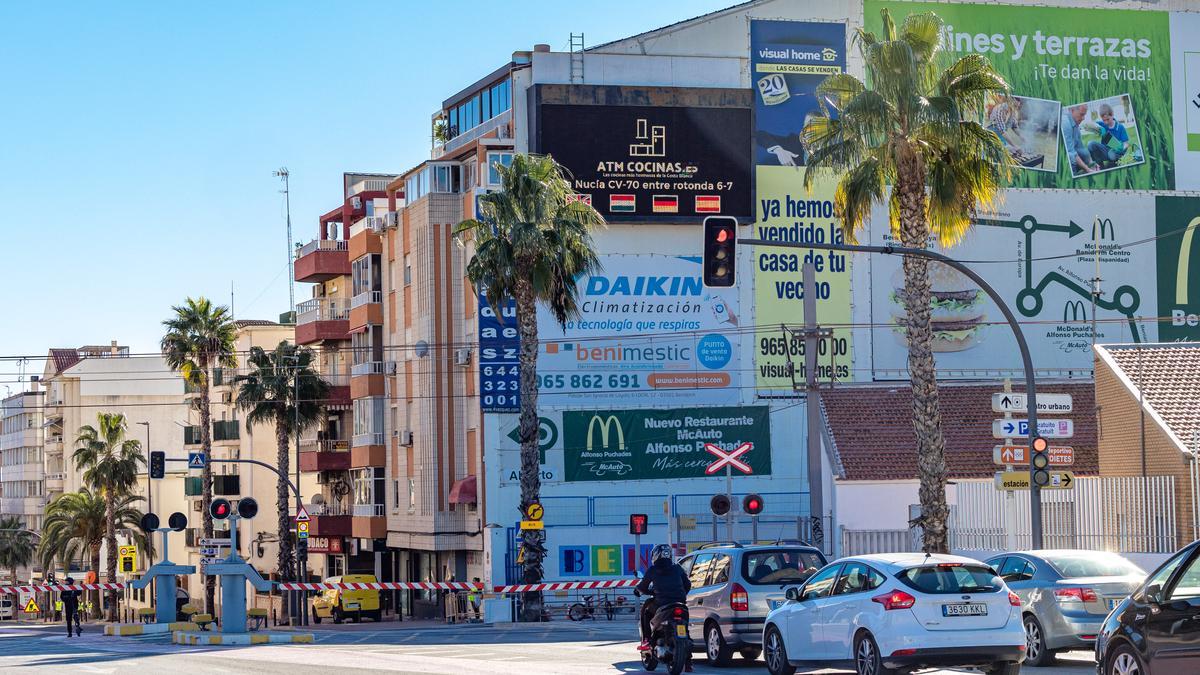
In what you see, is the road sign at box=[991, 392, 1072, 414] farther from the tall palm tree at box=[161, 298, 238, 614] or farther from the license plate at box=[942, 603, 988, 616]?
the tall palm tree at box=[161, 298, 238, 614]

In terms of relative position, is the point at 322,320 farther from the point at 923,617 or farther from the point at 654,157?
the point at 923,617

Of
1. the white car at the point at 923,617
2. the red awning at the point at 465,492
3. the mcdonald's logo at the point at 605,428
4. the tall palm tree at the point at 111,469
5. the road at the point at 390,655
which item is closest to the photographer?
the white car at the point at 923,617

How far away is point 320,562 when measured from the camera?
73.6m

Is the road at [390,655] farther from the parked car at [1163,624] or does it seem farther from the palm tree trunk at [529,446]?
the parked car at [1163,624]

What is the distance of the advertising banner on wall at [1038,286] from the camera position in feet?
184

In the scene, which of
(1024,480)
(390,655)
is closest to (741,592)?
(390,655)

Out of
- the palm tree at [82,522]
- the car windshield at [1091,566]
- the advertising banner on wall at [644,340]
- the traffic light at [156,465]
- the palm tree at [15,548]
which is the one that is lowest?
the palm tree at [15,548]

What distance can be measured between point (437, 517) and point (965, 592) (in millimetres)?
40774

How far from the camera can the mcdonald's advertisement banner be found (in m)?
53.3

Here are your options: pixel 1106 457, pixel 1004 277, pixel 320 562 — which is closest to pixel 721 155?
pixel 1004 277

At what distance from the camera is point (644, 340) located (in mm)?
53844

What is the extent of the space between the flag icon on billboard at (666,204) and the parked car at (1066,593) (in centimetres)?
3362

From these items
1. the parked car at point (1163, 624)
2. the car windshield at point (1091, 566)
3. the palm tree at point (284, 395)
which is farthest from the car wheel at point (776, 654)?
the palm tree at point (284, 395)

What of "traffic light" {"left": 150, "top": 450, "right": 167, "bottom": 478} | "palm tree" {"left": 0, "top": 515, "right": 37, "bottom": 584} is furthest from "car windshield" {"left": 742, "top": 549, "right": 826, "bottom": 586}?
"palm tree" {"left": 0, "top": 515, "right": 37, "bottom": 584}
